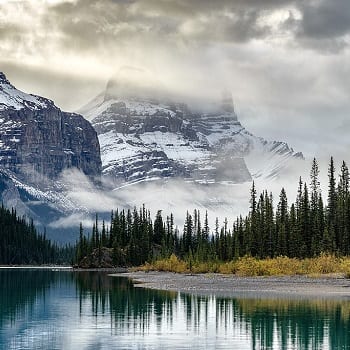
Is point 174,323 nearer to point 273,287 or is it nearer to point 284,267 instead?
point 273,287

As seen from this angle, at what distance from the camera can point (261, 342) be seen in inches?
1932

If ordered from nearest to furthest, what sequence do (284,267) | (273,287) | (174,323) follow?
(174,323), (273,287), (284,267)

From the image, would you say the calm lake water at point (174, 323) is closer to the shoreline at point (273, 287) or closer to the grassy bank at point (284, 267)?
the shoreline at point (273, 287)

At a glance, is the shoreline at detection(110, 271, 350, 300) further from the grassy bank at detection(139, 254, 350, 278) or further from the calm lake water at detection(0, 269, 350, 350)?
the calm lake water at detection(0, 269, 350, 350)

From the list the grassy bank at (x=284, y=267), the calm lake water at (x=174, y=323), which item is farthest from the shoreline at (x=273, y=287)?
the calm lake water at (x=174, y=323)

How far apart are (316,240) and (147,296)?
6460 centimetres

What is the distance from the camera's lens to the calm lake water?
4938 centimetres

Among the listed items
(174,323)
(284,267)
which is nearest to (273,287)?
(284,267)

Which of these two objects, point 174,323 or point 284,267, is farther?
point 284,267

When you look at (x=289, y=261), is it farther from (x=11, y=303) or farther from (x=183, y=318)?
(x=183, y=318)

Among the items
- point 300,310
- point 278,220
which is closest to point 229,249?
point 278,220

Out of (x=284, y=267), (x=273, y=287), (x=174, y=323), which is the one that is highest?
(x=284, y=267)

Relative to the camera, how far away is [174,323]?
60469 mm

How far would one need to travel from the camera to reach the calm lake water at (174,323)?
49375 millimetres
